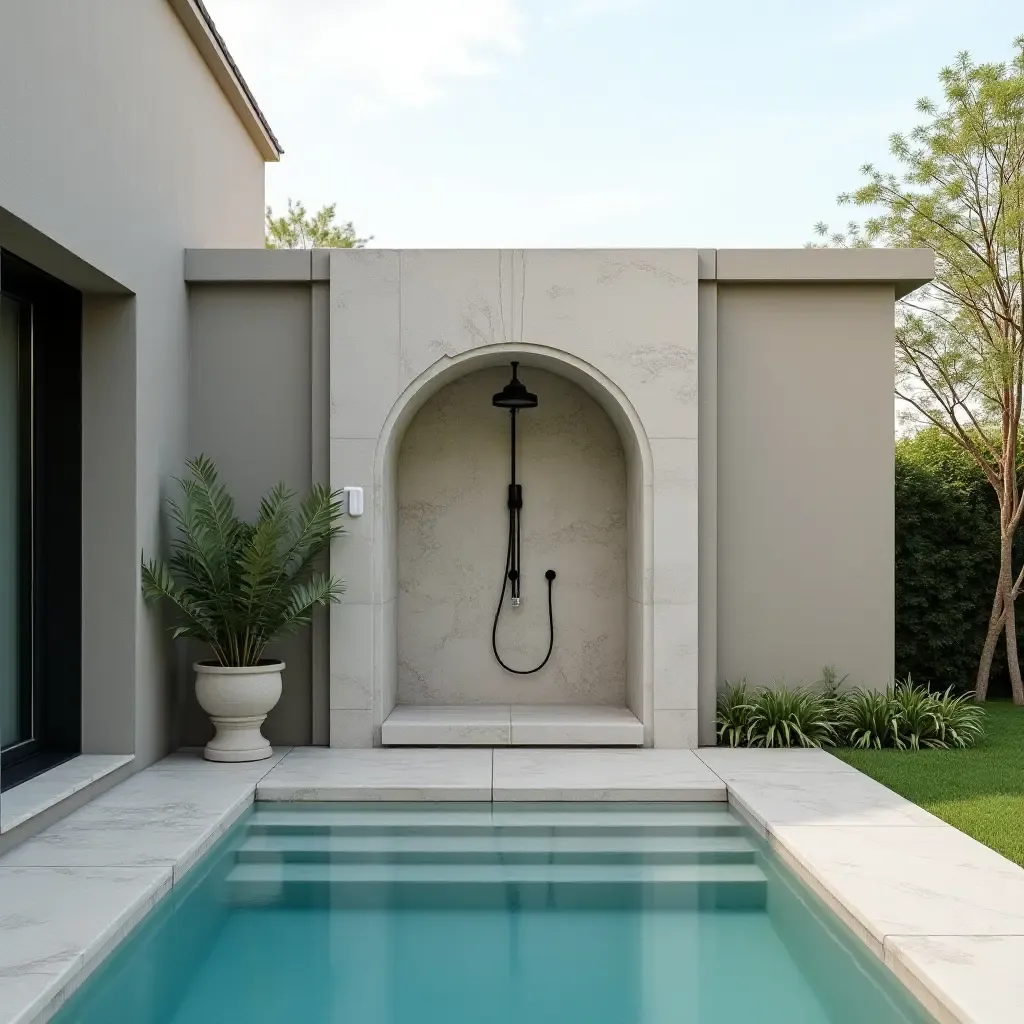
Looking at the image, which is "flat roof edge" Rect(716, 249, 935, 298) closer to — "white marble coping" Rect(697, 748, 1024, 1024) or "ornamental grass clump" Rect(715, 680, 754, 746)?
"ornamental grass clump" Rect(715, 680, 754, 746)

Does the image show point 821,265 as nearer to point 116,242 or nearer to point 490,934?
point 116,242

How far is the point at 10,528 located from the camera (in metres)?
5.55

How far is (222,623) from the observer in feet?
20.4

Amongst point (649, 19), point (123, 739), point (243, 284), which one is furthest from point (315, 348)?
point (649, 19)

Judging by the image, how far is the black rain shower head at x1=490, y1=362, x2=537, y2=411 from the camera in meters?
7.10

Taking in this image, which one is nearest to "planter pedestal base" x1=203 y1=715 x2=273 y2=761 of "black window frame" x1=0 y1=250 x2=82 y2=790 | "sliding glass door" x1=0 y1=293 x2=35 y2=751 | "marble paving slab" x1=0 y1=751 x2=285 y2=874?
"marble paving slab" x1=0 y1=751 x2=285 y2=874

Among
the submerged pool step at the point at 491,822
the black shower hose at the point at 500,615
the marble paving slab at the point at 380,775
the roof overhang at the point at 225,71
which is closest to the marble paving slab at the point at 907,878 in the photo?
the submerged pool step at the point at 491,822

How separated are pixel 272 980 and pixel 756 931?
64.1 inches

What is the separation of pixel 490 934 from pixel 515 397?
12.8 ft

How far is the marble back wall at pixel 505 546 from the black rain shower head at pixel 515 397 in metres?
0.46

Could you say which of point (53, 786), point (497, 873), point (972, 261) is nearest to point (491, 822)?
point (497, 873)

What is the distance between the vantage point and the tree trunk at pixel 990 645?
9125mm

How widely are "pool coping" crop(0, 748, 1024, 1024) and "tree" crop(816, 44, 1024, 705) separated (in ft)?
12.9

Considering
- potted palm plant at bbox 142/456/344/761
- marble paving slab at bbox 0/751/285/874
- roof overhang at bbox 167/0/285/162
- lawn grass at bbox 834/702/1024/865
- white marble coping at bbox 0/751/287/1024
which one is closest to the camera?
white marble coping at bbox 0/751/287/1024
